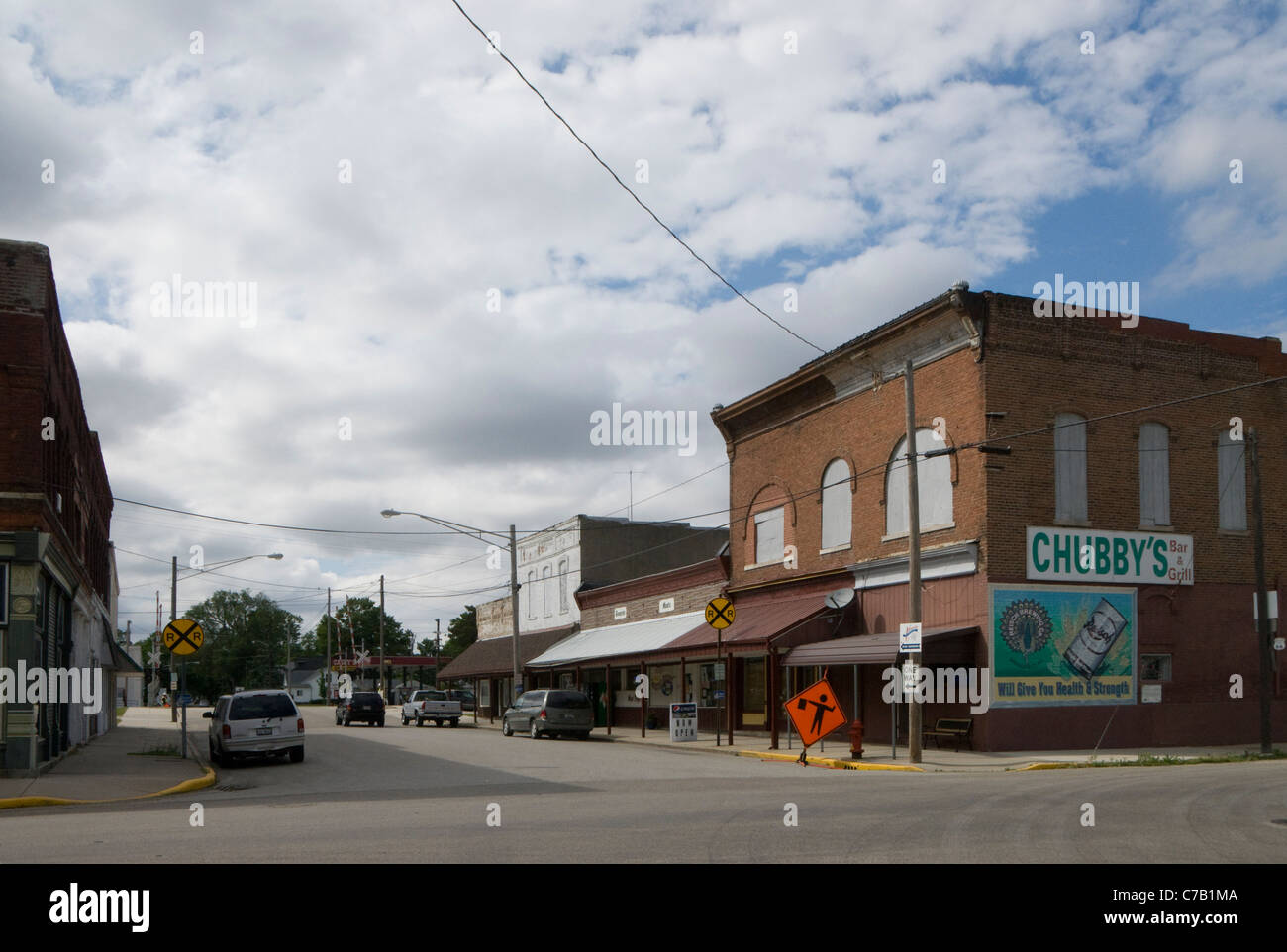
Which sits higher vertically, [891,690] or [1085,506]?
[1085,506]

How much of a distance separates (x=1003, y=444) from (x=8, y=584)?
20306 mm

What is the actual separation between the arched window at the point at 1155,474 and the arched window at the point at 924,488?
4.76 m

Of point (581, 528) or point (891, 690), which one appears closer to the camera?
point (891, 690)

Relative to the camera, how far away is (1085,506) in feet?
91.4

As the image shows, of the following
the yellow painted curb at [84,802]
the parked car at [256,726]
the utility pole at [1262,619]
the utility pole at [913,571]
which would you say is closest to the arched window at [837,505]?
the utility pole at [913,571]

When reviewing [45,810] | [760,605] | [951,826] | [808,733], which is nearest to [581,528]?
[760,605]

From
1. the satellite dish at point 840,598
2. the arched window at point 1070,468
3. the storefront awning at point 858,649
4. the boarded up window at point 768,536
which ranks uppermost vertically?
the arched window at point 1070,468

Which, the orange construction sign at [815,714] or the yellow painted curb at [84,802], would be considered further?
the orange construction sign at [815,714]

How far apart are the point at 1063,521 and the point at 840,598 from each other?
6307 millimetres

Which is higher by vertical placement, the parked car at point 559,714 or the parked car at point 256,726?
the parked car at point 256,726

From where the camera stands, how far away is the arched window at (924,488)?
28.3 metres

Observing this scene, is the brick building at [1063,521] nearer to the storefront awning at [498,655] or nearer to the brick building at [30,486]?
the brick building at [30,486]
